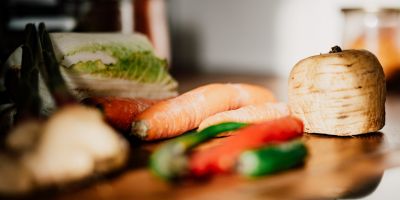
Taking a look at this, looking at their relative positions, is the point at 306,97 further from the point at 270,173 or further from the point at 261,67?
the point at 261,67

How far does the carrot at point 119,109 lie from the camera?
1.07 meters

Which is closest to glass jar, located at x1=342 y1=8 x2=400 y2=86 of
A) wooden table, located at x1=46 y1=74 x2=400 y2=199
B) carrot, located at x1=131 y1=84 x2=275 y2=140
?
carrot, located at x1=131 y1=84 x2=275 y2=140

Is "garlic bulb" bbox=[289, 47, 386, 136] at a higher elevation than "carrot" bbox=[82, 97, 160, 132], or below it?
higher

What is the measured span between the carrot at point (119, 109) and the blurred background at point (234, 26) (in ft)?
2.98

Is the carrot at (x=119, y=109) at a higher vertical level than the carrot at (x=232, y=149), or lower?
lower

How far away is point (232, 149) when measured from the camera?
792 mm

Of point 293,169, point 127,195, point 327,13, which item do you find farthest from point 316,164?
point 327,13

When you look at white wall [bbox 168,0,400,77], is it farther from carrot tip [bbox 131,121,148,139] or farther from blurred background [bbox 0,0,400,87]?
carrot tip [bbox 131,121,148,139]

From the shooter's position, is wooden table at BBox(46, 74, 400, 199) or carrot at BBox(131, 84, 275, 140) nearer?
wooden table at BBox(46, 74, 400, 199)

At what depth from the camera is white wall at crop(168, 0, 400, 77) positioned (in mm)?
2389

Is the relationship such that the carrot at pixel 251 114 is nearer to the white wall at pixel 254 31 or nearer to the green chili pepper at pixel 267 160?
the green chili pepper at pixel 267 160

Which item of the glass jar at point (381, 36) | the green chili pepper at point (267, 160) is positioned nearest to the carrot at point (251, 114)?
the green chili pepper at point (267, 160)

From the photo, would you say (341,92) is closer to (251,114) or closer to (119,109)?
(251,114)

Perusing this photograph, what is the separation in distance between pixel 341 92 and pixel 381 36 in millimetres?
907
